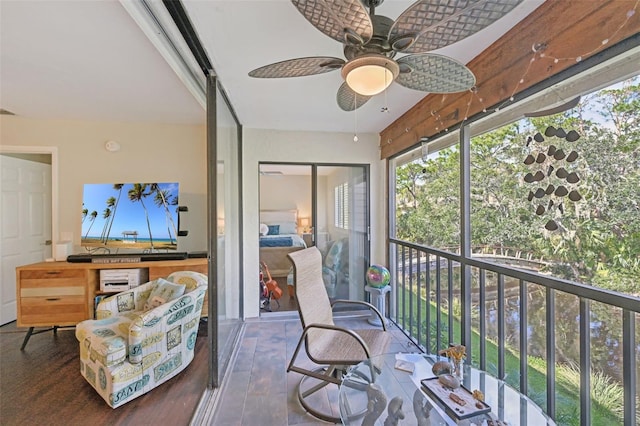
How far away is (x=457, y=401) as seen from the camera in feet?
4.15

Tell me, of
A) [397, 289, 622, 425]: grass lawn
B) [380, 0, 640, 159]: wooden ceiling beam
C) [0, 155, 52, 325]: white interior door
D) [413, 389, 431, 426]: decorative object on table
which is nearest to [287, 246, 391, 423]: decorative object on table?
[413, 389, 431, 426]: decorative object on table

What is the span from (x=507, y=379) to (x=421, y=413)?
0.94 m

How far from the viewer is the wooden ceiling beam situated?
1.13 metres

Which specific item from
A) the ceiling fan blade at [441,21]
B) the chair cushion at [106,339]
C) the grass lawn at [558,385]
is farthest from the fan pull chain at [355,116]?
the chair cushion at [106,339]

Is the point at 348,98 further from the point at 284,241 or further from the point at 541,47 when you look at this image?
the point at 284,241

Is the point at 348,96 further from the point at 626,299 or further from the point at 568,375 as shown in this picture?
the point at 568,375

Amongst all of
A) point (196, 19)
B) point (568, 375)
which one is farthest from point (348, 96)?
point (568, 375)

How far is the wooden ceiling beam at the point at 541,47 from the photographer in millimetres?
1135

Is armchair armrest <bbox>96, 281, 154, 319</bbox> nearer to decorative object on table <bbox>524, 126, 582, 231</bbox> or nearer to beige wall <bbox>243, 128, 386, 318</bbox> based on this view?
beige wall <bbox>243, 128, 386, 318</bbox>

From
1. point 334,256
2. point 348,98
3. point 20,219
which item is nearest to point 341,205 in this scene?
point 334,256

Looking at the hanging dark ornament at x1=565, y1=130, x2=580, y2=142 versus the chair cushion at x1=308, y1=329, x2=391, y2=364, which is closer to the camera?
the hanging dark ornament at x1=565, y1=130, x2=580, y2=142

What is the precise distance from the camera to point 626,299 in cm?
111

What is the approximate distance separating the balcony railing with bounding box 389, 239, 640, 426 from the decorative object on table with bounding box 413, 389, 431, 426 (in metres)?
0.73

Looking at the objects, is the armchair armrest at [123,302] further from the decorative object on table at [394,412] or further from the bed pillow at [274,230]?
the decorative object on table at [394,412]
